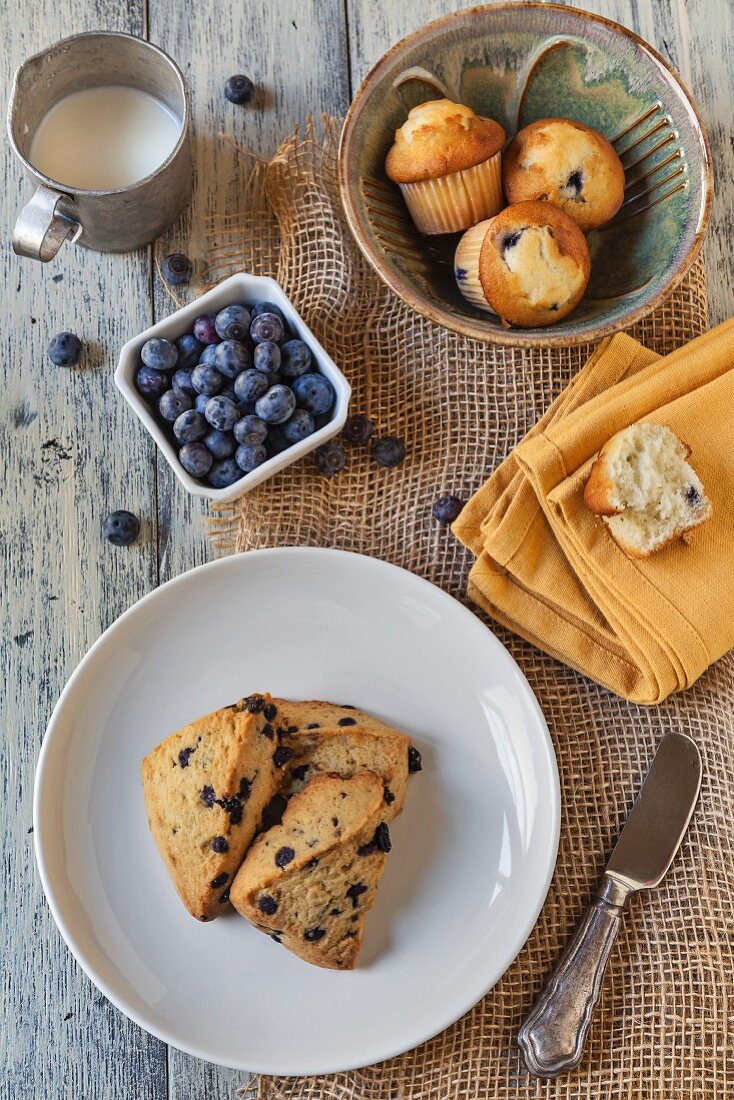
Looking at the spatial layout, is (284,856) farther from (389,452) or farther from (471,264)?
(471,264)

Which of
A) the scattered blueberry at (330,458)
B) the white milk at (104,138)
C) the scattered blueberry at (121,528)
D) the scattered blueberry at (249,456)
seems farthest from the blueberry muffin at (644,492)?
the white milk at (104,138)

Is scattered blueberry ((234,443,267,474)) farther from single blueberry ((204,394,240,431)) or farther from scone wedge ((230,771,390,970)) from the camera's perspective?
scone wedge ((230,771,390,970))

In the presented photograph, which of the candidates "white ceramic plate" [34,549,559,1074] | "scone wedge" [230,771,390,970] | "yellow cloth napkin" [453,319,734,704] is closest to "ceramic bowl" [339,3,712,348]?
"yellow cloth napkin" [453,319,734,704]

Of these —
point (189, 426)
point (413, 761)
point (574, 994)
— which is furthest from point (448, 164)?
point (574, 994)

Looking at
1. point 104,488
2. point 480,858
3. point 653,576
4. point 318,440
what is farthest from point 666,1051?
point 104,488

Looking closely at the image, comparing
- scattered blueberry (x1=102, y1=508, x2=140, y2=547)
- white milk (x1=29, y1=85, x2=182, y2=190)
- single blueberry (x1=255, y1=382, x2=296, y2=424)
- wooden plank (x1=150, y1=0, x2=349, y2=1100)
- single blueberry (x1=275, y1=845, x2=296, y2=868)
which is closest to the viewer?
single blueberry (x1=275, y1=845, x2=296, y2=868)

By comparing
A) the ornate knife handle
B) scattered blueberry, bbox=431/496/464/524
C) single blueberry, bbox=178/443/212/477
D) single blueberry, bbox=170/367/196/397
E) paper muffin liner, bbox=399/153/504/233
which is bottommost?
the ornate knife handle

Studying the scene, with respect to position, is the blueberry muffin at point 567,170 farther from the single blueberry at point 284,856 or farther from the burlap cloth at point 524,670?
the single blueberry at point 284,856
